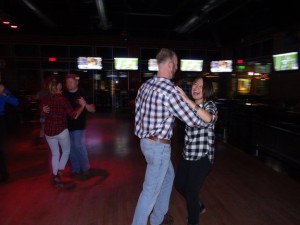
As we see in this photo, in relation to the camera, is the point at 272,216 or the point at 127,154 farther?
the point at 127,154

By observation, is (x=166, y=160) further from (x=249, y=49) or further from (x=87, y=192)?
(x=249, y=49)

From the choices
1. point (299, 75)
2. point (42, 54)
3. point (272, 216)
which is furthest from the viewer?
point (42, 54)

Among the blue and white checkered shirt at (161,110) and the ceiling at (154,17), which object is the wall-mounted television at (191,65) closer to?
the ceiling at (154,17)

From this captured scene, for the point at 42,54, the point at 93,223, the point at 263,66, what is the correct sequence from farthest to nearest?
the point at 42,54 < the point at 263,66 < the point at 93,223

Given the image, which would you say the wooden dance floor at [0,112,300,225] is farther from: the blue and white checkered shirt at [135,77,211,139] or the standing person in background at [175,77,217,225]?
the blue and white checkered shirt at [135,77,211,139]

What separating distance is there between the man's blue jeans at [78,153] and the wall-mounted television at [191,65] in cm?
1051

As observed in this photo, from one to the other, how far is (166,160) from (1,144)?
293cm

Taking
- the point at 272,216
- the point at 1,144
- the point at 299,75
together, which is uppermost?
the point at 299,75

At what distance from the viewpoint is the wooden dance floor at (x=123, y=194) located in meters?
2.97

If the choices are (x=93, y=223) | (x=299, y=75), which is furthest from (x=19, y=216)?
(x=299, y=75)

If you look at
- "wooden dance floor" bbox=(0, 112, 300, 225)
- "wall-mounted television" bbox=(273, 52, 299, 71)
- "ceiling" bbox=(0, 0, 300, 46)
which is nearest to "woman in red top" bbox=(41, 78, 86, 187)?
"wooden dance floor" bbox=(0, 112, 300, 225)

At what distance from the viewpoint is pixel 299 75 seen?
9.21 meters

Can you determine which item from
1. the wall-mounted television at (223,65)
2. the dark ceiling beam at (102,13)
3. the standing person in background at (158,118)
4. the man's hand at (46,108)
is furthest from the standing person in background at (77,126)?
the wall-mounted television at (223,65)

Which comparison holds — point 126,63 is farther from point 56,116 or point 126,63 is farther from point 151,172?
point 151,172
